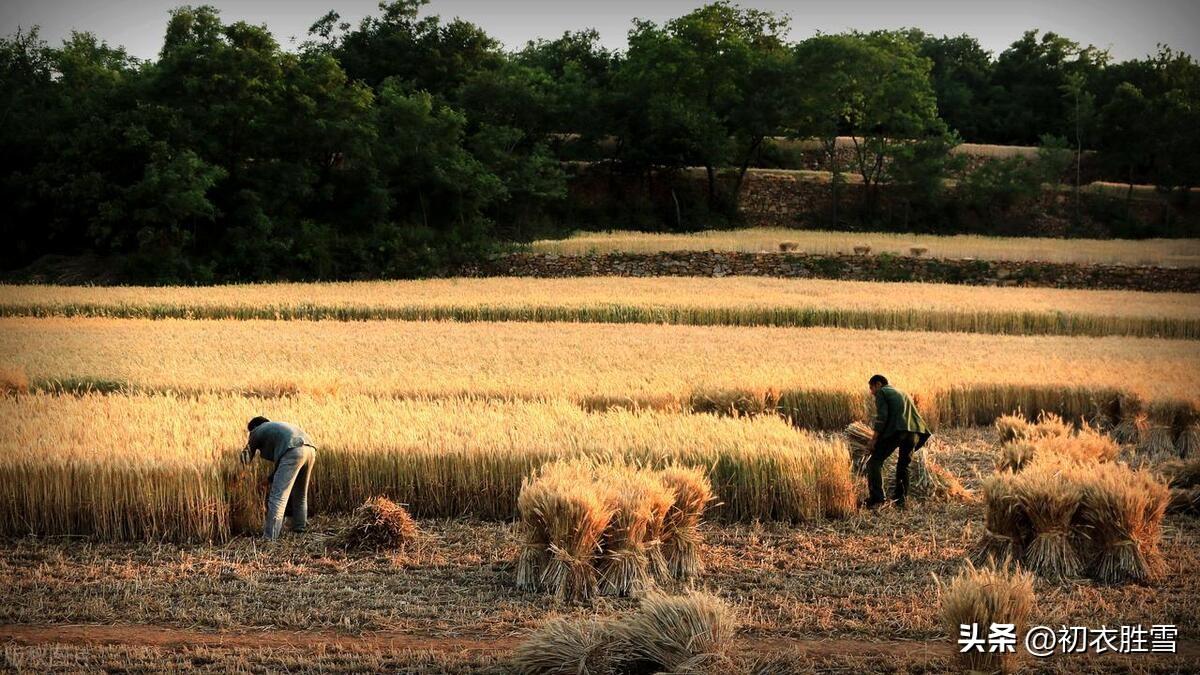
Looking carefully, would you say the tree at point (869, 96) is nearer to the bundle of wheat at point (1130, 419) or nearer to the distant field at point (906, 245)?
the distant field at point (906, 245)

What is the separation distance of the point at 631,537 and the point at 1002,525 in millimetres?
3436

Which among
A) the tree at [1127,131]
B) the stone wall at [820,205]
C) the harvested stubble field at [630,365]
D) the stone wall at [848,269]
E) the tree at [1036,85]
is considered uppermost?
the tree at [1036,85]

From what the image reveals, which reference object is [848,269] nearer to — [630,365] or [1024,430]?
[630,365]

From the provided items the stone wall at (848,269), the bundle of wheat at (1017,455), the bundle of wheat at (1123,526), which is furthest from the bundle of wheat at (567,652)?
the stone wall at (848,269)

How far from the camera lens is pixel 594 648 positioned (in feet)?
24.2

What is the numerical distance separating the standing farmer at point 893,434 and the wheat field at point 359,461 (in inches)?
16.9

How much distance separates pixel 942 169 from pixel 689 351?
38.9m

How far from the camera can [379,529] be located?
401 inches

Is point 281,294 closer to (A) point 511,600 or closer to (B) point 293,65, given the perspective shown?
(B) point 293,65

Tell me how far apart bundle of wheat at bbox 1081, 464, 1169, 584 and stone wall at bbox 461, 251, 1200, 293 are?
30060 mm

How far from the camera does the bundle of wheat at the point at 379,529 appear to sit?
10.2 m

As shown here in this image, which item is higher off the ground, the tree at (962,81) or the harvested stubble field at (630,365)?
the tree at (962,81)

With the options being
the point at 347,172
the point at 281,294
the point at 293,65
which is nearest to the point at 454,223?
the point at 347,172

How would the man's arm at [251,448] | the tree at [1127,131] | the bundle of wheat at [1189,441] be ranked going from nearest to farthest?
the man's arm at [251,448], the bundle of wheat at [1189,441], the tree at [1127,131]
